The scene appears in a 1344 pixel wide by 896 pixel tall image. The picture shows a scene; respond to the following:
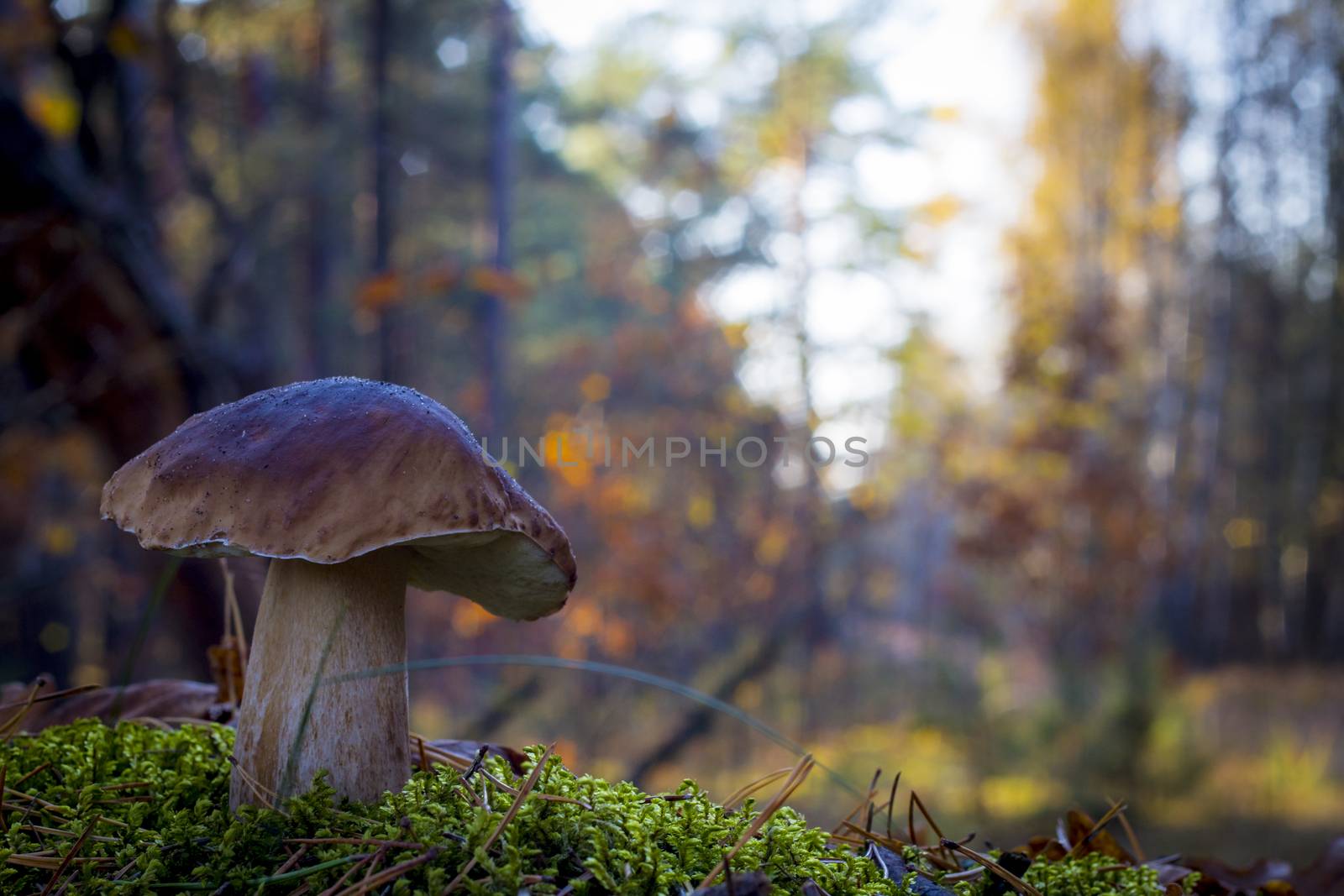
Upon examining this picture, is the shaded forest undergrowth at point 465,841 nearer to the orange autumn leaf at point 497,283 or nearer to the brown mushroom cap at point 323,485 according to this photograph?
the brown mushroom cap at point 323,485

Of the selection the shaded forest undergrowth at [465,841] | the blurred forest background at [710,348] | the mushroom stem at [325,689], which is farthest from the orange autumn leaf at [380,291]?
the mushroom stem at [325,689]

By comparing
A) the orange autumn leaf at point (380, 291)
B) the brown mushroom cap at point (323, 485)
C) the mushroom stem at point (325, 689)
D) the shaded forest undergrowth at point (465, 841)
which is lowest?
the shaded forest undergrowth at point (465, 841)

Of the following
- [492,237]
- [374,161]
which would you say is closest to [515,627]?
[492,237]

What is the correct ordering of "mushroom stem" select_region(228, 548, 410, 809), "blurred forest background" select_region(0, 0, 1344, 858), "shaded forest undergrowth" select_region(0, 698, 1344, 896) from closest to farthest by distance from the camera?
"shaded forest undergrowth" select_region(0, 698, 1344, 896)
"mushroom stem" select_region(228, 548, 410, 809)
"blurred forest background" select_region(0, 0, 1344, 858)

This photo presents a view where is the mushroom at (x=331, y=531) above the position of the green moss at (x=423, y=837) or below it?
above

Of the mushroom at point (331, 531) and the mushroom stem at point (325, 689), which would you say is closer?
the mushroom at point (331, 531)

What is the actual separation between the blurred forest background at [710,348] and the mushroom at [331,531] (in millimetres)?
2659

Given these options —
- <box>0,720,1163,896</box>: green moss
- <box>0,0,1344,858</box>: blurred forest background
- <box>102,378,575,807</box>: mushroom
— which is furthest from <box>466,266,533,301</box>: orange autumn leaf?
<box>0,720,1163,896</box>: green moss

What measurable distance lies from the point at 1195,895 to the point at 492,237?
686 cm

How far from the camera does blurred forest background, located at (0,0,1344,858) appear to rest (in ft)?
13.4

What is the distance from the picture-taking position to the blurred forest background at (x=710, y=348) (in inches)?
161

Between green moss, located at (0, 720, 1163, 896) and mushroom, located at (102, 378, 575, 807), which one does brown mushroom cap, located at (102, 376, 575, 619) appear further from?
green moss, located at (0, 720, 1163, 896)

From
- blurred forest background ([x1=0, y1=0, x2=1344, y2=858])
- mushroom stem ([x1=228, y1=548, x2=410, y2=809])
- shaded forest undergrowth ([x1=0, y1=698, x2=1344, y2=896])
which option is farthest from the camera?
blurred forest background ([x1=0, y1=0, x2=1344, y2=858])

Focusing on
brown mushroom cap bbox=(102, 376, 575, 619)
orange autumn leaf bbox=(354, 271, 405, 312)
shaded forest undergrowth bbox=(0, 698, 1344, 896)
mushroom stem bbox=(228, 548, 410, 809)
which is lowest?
shaded forest undergrowth bbox=(0, 698, 1344, 896)
